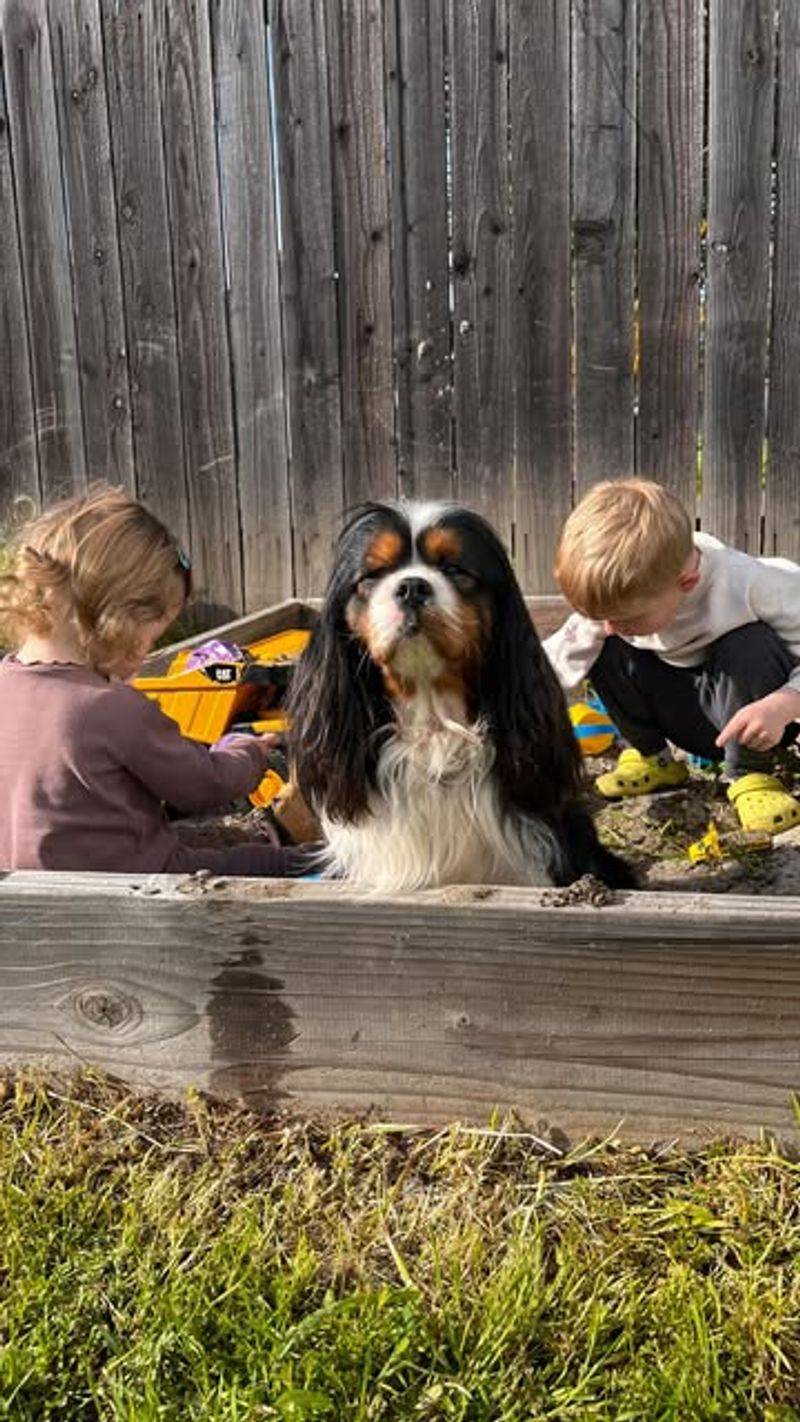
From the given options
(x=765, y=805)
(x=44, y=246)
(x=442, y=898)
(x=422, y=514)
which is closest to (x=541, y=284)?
(x=44, y=246)

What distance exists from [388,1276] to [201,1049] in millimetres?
519

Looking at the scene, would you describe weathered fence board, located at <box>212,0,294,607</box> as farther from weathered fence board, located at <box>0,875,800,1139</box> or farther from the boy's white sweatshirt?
weathered fence board, located at <box>0,875,800,1139</box>

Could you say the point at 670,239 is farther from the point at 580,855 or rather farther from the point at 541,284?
the point at 580,855

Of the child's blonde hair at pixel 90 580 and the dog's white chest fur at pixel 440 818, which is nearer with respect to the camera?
the dog's white chest fur at pixel 440 818

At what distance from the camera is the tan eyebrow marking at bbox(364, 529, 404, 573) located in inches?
84.2

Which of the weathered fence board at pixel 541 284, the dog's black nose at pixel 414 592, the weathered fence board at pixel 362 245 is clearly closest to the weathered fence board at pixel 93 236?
the weathered fence board at pixel 362 245

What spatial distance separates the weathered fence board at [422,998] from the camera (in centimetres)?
177

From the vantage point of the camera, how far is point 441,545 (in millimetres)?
2129

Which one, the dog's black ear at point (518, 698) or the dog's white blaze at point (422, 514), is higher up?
the dog's white blaze at point (422, 514)

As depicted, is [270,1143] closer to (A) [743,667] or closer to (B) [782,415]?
(A) [743,667]

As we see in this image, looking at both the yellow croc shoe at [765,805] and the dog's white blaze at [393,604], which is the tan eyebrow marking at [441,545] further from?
the yellow croc shoe at [765,805]

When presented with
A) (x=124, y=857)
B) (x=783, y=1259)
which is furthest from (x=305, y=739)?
(x=783, y=1259)

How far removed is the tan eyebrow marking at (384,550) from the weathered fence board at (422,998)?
23.5 inches

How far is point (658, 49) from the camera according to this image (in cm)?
408
